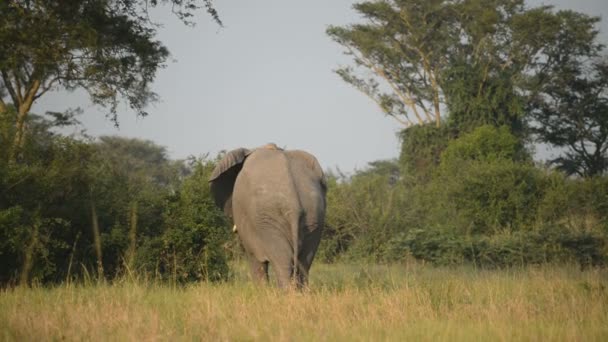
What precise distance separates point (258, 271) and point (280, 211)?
1.09m

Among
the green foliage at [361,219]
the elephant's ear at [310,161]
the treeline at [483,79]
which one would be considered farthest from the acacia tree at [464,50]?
the elephant's ear at [310,161]

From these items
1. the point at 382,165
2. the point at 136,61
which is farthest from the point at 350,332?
the point at 382,165

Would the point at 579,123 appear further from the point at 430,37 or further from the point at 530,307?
the point at 530,307

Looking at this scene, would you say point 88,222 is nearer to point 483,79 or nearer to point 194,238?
point 194,238

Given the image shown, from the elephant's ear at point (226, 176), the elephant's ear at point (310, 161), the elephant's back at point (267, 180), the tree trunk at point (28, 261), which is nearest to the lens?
the elephant's back at point (267, 180)

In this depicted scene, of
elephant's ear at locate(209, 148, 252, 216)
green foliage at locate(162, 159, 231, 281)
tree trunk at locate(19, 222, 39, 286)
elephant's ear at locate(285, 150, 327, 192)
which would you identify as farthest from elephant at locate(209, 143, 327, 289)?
tree trunk at locate(19, 222, 39, 286)

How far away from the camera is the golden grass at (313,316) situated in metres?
5.11

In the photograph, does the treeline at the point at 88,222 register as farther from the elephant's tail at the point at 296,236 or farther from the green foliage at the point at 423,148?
the green foliage at the point at 423,148

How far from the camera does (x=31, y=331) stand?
526 centimetres

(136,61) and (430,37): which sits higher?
(430,37)

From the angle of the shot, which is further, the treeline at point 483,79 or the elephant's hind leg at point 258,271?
the treeline at point 483,79

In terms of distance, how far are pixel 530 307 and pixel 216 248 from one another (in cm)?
494

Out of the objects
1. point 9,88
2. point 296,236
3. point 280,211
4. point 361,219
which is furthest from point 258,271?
point 9,88

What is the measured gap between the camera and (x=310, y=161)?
8.56 metres
